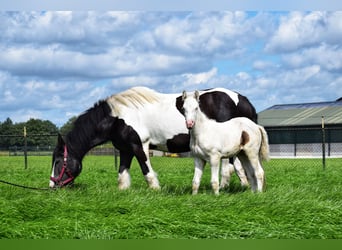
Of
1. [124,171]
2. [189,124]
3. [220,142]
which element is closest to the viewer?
[189,124]

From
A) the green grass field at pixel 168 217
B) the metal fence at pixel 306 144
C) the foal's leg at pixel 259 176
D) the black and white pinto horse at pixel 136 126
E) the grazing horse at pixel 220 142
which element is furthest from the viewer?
the metal fence at pixel 306 144

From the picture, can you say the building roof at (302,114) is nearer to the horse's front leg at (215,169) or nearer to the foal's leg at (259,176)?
the foal's leg at (259,176)

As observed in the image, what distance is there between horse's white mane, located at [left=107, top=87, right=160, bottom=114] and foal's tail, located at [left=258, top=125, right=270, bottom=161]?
1.97m

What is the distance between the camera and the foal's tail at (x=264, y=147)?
8.48 m

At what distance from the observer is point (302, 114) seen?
36844mm

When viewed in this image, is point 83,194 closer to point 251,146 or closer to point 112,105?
point 112,105

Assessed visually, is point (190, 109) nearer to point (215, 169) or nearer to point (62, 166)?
point (215, 169)

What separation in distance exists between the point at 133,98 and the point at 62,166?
177cm

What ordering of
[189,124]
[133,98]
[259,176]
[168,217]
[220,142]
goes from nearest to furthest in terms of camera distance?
[168,217]
[189,124]
[220,142]
[259,176]
[133,98]

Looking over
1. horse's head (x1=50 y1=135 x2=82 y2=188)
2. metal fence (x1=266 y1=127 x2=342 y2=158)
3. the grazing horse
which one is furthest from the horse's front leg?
metal fence (x1=266 y1=127 x2=342 y2=158)

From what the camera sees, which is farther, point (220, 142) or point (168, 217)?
point (220, 142)

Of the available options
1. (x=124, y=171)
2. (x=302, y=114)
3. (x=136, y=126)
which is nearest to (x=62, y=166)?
(x=124, y=171)

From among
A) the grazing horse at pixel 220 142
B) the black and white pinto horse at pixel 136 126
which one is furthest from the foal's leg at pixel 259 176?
the black and white pinto horse at pixel 136 126

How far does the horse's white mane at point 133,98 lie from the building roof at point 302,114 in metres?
24.9
